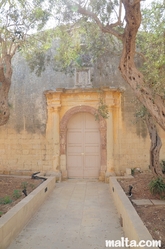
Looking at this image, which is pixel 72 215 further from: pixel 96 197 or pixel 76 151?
pixel 76 151

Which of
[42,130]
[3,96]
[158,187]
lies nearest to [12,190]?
[3,96]

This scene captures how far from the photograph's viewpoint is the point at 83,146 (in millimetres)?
9805

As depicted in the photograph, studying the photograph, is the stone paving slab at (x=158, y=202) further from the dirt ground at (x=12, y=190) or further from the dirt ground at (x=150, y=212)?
the dirt ground at (x=12, y=190)

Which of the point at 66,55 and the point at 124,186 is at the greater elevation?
the point at 66,55

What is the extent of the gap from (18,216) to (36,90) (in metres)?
6.49

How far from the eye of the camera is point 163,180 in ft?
20.1

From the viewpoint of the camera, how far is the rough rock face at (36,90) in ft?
32.5

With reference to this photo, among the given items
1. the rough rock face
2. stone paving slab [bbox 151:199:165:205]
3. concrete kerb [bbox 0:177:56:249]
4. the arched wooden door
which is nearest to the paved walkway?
concrete kerb [bbox 0:177:56:249]

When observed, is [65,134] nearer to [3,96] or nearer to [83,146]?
[83,146]

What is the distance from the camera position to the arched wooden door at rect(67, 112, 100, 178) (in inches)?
382

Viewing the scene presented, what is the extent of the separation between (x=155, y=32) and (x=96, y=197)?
5.10 m

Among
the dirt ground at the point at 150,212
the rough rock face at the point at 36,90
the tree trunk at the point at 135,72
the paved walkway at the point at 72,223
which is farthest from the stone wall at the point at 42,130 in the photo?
the tree trunk at the point at 135,72

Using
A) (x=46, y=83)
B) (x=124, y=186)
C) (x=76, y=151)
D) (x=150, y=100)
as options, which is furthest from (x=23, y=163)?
(x=150, y=100)

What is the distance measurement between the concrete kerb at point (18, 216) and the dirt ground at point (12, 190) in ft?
1.12
